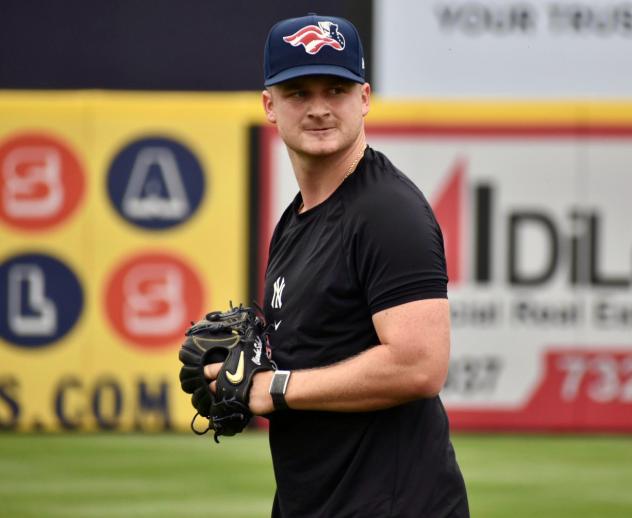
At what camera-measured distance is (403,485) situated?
9.86ft

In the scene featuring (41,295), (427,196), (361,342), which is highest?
(427,196)

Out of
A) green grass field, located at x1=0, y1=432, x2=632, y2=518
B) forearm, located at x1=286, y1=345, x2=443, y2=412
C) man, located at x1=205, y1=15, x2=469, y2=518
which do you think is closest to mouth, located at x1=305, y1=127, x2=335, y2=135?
man, located at x1=205, y1=15, x2=469, y2=518

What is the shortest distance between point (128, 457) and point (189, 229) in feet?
6.25

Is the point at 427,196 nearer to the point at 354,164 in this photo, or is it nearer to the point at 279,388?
the point at 354,164

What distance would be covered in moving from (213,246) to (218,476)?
2.26 meters

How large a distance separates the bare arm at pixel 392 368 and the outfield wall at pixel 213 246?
7115mm

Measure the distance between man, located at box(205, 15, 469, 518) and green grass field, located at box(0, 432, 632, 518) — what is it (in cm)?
422

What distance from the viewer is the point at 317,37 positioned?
3.07 metres

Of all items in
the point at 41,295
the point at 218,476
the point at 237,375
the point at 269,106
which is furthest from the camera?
the point at 41,295

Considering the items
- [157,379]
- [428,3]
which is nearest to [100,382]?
[157,379]

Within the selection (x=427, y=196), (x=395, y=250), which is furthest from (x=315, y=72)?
(x=427, y=196)

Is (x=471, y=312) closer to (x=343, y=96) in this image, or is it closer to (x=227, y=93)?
(x=227, y=93)

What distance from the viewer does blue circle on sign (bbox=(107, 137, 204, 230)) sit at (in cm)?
1016

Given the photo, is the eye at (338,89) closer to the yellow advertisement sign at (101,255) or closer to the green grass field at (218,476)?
the green grass field at (218,476)
